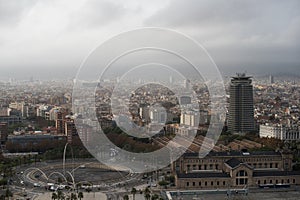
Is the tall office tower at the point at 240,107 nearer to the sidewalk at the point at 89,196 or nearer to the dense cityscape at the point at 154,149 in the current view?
the dense cityscape at the point at 154,149

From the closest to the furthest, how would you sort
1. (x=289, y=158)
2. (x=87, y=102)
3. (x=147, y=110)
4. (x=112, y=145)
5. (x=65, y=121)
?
(x=289, y=158) → (x=112, y=145) → (x=87, y=102) → (x=147, y=110) → (x=65, y=121)

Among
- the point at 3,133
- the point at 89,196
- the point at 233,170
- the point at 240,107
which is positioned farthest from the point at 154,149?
the point at 240,107

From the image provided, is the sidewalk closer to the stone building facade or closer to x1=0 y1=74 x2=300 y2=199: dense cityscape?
x1=0 y1=74 x2=300 y2=199: dense cityscape

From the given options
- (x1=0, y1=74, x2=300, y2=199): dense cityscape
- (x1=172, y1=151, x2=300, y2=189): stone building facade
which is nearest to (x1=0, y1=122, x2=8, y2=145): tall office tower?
(x1=0, y1=74, x2=300, y2=199): dense cityscape

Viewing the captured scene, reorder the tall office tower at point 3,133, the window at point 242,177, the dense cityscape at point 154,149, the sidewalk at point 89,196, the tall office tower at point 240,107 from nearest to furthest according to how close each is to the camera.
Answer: the sidewalk at point 89,196 → the dense cityscape at point 154,149 → the window at point 242,177 → the tall office tower at point 3,133 → the tall office tower at point 240,107

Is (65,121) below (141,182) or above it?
above

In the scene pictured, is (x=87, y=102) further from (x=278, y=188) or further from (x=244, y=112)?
(x=244, y=112)

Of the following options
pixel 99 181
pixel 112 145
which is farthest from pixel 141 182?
pixel 112 145

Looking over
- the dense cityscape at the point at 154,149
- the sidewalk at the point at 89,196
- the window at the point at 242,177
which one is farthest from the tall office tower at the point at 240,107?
the sidewalk at the point at 89,196
